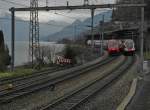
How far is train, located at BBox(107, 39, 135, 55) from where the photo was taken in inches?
3125

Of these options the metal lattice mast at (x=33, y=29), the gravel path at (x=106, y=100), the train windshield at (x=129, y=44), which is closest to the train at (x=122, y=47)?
the train windshield at (x=129, y=44)

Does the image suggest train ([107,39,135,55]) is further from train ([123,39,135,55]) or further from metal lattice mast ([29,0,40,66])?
metal lattice mast ([29,0,40,66])

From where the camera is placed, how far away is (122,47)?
3295 inches

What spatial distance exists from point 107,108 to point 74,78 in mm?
17021

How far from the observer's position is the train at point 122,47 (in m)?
79.4

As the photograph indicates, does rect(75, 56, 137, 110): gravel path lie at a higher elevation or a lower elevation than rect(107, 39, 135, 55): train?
lower

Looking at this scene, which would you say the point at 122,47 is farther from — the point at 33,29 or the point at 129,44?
the point at 33,29

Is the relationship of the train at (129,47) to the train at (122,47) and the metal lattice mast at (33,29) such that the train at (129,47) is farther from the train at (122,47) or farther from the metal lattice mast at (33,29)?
the metal lattice mast at (33,29)

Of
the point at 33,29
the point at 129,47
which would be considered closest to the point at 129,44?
the point at 129,47

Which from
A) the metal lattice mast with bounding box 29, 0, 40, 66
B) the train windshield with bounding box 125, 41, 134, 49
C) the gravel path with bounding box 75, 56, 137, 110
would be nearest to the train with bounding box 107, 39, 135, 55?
the train windshield with bounding box 125, 41, 134, 49

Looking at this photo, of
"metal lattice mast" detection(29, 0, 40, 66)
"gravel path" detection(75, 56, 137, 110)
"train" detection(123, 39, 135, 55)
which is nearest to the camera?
"gravel path" detection(75, 56, 137, 110)

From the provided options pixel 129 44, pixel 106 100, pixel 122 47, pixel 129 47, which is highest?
pixel 129 44

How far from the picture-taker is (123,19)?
445 ft

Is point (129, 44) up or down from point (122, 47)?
up
